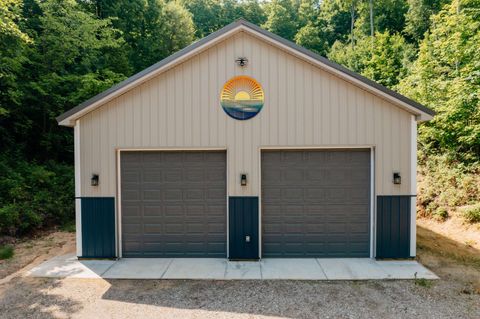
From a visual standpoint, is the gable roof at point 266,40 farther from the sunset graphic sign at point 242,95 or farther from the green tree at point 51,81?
the green tree at point 51,81

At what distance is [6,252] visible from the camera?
275 inches

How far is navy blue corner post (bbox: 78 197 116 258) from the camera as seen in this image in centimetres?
662

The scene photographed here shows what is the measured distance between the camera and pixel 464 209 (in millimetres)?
8828

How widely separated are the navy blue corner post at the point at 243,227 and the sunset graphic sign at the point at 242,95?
1.82 metres

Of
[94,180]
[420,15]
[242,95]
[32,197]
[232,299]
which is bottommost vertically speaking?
[232,299]

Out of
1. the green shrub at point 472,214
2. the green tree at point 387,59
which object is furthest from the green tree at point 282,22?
the green shrub at point 472,214

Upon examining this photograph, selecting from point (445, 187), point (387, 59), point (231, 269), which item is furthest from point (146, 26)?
point (231, 269)

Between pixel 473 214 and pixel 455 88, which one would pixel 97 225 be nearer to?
pixel 473 214

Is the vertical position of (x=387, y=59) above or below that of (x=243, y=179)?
above

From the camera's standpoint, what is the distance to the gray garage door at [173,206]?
6.77 meters

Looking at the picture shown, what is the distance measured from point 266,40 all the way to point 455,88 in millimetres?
7912

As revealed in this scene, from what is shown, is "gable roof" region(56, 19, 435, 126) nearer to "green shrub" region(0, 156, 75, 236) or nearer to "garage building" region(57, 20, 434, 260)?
"garage building" region(57, 20, 434, 260)

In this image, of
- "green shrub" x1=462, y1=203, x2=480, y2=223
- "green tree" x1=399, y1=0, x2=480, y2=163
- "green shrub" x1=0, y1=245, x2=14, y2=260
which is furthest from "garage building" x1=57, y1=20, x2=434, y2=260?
"green tree" x1=399, y1=0, x2=480, y2=163

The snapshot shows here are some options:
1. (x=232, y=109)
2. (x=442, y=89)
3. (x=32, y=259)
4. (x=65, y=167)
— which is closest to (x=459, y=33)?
(x=442, y=89)
